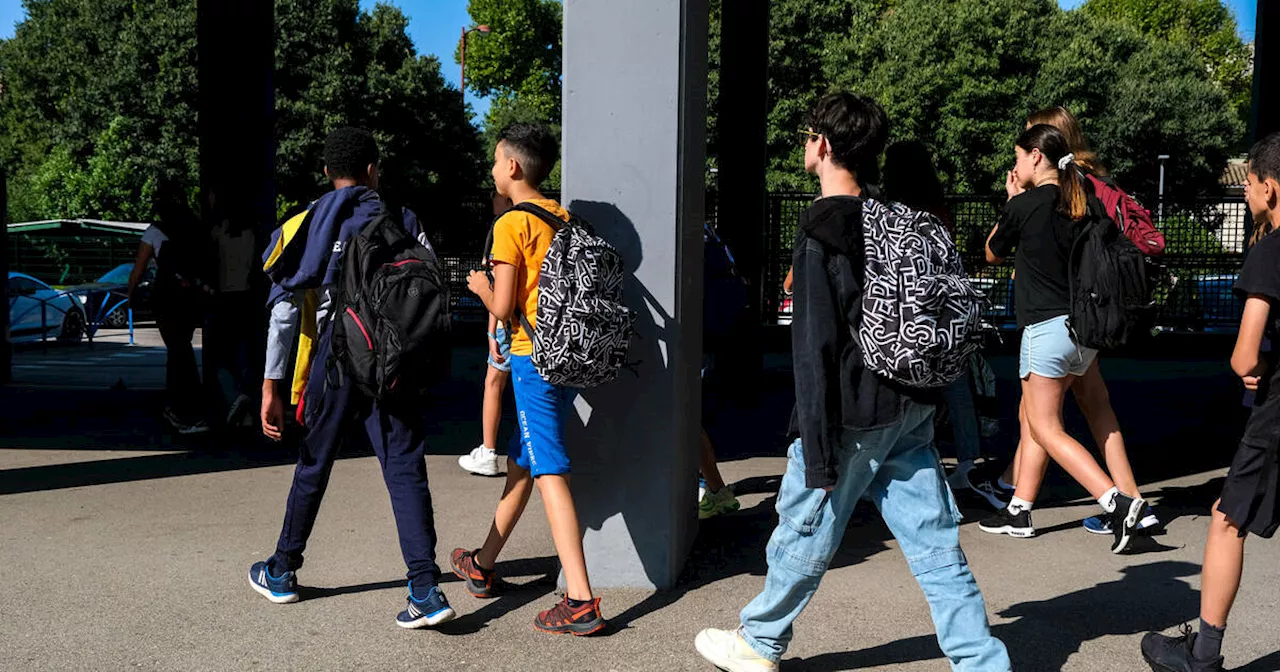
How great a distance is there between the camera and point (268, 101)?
8.68 m

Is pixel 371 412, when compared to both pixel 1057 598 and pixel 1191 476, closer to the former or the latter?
pixel 1057 598

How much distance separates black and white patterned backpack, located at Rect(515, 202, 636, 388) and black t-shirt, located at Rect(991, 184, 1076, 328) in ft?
7.00

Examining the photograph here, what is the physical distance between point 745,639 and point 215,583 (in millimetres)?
2282

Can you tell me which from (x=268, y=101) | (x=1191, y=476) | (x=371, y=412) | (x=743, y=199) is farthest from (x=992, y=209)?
(x=371, y=412)

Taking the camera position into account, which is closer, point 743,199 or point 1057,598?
point 1057,598

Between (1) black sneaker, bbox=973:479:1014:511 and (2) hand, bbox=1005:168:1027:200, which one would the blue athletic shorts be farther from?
(1) black sneaker, bbox=973:479:1014:511

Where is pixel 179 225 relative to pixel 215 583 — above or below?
above

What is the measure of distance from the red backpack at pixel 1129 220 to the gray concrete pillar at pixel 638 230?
6.43 ft

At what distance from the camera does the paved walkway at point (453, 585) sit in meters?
4.06

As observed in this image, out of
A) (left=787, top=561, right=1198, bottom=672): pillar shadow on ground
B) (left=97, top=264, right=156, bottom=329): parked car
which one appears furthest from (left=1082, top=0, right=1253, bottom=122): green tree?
(left=787, top=561, right=1198, bottom=672): pillar shadow on ground

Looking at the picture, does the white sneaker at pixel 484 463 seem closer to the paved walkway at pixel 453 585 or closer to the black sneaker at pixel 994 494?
the paved walkway at pixel 453 585

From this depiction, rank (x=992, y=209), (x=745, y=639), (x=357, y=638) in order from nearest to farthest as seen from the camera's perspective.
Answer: (x=745, y=639) < (x=357, y=638) < (x=992, y=209)

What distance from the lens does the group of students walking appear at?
134 inches

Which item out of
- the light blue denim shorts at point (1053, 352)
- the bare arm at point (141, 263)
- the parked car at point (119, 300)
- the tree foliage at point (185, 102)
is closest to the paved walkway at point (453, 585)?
the light blue denim shorts at point (1053, 352)
